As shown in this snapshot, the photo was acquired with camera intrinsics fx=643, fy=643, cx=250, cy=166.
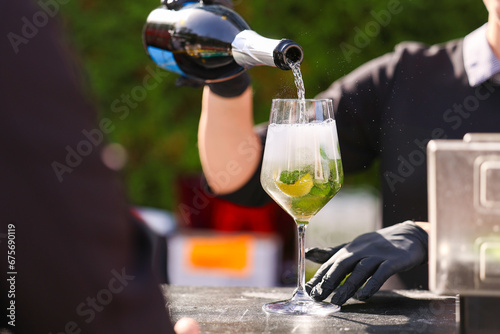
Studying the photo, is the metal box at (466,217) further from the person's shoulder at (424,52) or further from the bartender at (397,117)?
the person's shoulder at (424,52)

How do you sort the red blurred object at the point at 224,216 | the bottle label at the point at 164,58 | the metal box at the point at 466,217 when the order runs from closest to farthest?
the metal box at the point at 466,217, the bottle label at the point at 164,58, the red blurred object at the point at 224,216

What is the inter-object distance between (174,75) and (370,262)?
255 cm

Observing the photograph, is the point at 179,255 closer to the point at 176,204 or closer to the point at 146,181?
the point at 176,204

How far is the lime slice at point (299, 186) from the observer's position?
1100 mm

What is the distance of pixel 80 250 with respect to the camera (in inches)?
19.9

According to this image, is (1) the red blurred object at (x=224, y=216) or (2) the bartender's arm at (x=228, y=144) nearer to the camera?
(2) the bartender's arm at (x=228, y=144)

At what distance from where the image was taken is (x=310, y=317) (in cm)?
102

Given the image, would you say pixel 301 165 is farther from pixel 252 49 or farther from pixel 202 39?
pixel 202 39

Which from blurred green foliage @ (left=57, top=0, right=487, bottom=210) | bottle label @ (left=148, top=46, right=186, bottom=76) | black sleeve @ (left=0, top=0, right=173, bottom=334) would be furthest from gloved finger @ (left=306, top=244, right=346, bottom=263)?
blurred green foliage @ (left=57, top=0, right=487, bottom=210)

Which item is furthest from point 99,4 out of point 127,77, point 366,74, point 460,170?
point 460,170

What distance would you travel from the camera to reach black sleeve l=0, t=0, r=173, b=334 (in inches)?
19.1

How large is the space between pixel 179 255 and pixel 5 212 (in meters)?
2.63

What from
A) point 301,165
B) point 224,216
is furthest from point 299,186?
point 224,216

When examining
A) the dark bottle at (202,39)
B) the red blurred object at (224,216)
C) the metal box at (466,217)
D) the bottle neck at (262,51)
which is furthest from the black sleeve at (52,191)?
the red blurred object at (224,216)
